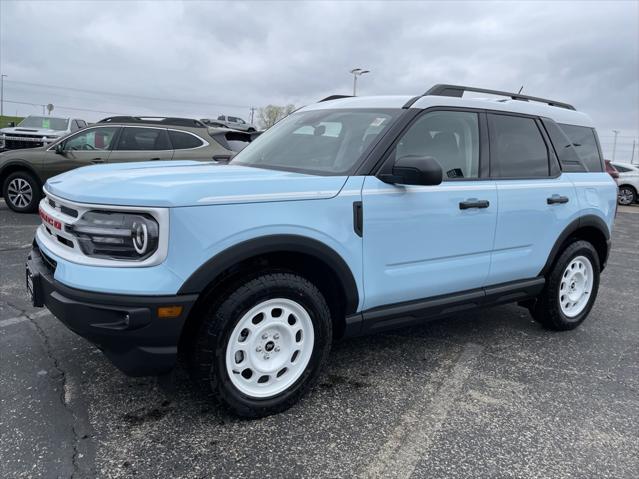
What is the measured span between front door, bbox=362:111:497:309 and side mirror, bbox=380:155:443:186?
13 centimetres

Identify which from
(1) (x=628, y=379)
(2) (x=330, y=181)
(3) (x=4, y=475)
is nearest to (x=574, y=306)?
(1) (x=628, y=379)

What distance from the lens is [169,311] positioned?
2289 mm

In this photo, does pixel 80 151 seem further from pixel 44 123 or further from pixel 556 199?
pixel 44 123

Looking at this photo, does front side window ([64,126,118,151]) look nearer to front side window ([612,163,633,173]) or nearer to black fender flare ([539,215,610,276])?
black fender flare ([539,215,610,276])

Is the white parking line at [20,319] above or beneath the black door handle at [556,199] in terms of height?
beneath

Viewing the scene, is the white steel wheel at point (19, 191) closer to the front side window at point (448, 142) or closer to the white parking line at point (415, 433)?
the front side window at point (448, 142)

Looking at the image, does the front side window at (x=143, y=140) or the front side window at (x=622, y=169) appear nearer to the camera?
the front side window at (x=143, y=140)

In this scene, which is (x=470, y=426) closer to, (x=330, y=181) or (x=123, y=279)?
(x=330, y=181)

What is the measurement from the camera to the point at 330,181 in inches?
110

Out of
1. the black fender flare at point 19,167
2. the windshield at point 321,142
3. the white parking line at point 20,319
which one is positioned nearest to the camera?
the windshield at point 321,142

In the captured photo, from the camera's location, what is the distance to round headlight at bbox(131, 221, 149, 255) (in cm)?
226

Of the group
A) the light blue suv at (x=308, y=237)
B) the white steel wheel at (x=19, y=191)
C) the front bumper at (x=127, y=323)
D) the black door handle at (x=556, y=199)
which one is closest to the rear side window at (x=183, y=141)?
the white steel wheel at (x=19, y=191)

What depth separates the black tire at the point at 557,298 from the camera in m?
4.12

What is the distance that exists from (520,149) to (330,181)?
1.83 m
